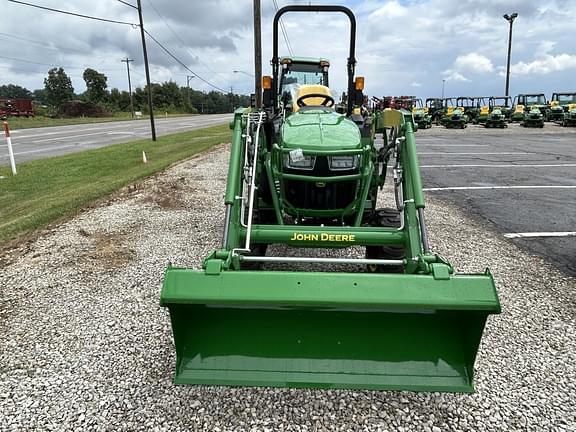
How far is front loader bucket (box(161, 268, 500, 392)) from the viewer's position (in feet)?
8.25

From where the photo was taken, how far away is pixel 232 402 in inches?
108

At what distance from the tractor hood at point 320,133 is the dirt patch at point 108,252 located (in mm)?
2351

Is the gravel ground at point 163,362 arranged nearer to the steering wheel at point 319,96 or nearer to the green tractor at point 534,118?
the steering wheel at point 319,96

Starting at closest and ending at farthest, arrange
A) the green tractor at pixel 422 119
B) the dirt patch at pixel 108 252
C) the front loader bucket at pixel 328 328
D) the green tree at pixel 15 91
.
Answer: the front loader bucket at pixel 328 328 < the dirt patch at pixel 108 252 < the green tractor at pixel 422 119 < the green tree at pixel 15 91

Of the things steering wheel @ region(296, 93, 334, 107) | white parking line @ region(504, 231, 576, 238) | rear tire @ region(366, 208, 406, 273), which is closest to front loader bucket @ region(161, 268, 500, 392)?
rear tire @ region(366, 208, 406, 273)

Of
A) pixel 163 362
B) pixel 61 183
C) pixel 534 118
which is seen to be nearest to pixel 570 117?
pixel 534 118

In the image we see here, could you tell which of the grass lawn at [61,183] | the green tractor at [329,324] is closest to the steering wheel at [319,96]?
the green tractor at [329,324]

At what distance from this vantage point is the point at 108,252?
528 cm

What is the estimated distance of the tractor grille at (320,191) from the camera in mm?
3900

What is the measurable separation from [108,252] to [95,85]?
239ft

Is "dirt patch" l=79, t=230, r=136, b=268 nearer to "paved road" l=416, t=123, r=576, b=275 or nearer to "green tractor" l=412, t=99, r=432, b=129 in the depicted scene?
"paved road" l=416, t=123, r=576, b=275

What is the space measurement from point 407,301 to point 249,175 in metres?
2.17

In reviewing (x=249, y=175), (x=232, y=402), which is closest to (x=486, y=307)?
(x=232, y=402)

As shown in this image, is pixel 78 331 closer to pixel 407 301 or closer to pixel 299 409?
pixel 299 409
